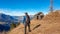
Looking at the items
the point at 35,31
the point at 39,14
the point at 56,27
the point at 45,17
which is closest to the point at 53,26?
the point at 56,27

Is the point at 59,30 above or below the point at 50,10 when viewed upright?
below

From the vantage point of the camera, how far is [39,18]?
46906 millimetres

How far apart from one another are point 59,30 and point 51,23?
5716 millimetres

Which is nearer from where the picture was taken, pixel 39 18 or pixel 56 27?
pixel 56 27

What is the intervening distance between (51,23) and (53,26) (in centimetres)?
282

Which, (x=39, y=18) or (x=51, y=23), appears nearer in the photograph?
(x=51, y=23)

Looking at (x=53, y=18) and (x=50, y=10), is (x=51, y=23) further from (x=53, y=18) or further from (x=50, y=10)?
(x=50, y=10)

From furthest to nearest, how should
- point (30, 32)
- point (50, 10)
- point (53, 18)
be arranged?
point (50, 10)
point (53, 18)
point (30, 32)

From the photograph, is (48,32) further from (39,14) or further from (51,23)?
(39,14)

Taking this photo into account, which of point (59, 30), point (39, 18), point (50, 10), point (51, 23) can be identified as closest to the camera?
point (59, 30)

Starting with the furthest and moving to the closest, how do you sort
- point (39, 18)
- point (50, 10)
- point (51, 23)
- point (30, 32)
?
point (50, 10) < point (39, 18) < point (51, 23) < point (30, 32)

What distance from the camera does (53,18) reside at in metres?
42.5

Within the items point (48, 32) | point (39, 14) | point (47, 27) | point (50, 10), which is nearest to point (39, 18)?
point (39, 14)

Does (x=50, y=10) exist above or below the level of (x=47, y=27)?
above
